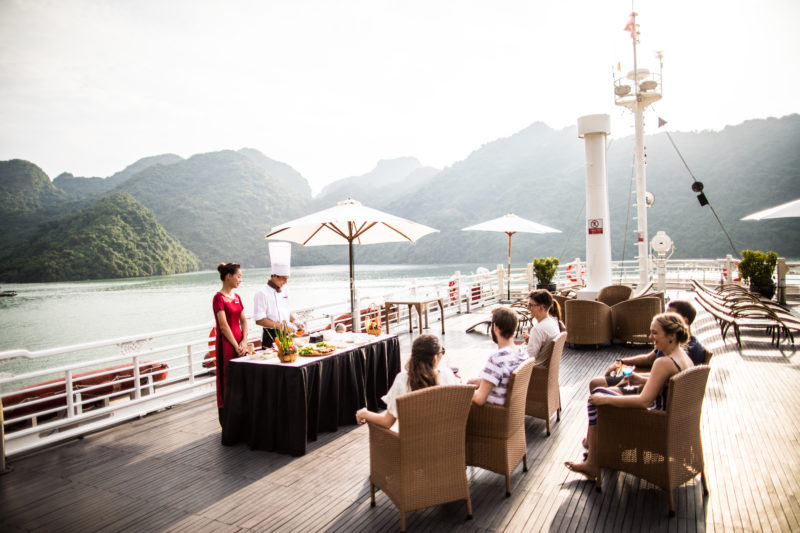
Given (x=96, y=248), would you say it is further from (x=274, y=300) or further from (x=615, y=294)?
(x=615, y=294)

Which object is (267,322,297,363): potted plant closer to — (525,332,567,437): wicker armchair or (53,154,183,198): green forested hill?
(525,332,567,437): wicker armchair

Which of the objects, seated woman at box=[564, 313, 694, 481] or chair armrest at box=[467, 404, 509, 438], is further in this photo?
chair armrest at box=[467, 404, 509, 438]

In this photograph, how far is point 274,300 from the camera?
14.1 ft

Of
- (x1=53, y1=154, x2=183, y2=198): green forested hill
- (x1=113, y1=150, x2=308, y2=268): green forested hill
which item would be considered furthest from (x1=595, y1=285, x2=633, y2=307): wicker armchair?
(x1=53, y1=154, x2=183, y2=198): green forested hill

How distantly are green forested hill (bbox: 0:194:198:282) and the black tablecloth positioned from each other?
Answer: 6401 cm

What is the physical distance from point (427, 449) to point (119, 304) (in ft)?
205

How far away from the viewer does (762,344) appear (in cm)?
640

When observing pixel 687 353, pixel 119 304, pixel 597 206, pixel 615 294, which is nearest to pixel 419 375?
pixel 687 353

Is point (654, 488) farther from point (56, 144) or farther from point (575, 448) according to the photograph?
point (56, 144)

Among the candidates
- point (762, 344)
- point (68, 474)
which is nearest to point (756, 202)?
point (762, 344)

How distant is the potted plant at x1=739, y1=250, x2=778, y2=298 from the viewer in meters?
10.5

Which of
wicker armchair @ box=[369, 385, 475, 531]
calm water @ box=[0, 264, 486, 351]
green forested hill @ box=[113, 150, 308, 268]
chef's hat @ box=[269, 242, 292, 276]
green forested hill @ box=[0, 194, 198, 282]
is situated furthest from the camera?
green forested hill @ box=[113, 150, 308, 268]

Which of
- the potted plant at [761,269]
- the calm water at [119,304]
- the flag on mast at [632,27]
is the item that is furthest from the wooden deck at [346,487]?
the calm water at [119,304]

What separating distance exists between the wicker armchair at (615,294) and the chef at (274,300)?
18.2 ft
